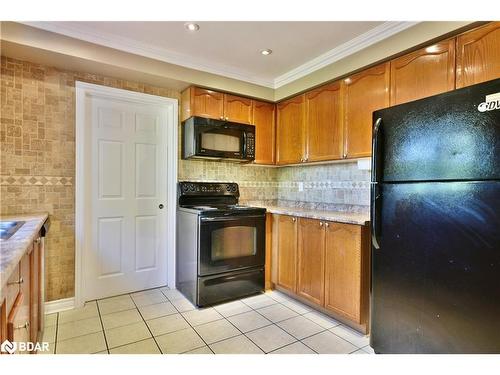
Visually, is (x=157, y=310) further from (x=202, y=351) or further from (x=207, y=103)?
(x=207, y=103)

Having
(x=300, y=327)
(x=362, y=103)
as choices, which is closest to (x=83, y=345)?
(x=300, y=327)

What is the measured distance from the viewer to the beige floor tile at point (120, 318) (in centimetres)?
221

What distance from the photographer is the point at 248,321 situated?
90.2 inches

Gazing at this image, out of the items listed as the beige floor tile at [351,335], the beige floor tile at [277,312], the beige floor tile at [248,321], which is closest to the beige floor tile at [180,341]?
the beige floor tile at [248,321]

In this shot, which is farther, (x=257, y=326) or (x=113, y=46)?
(x=113, y=46)

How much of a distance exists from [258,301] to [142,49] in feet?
8.51

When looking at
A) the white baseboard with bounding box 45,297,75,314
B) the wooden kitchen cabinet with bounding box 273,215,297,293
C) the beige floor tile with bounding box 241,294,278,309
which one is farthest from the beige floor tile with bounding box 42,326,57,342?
the wooden kitchen cabinet with bounding box 273,215,297,293

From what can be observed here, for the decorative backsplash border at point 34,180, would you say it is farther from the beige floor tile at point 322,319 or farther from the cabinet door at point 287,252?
the beige floor tile at point 322,319

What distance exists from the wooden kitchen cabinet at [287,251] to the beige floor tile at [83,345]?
1.63 m
